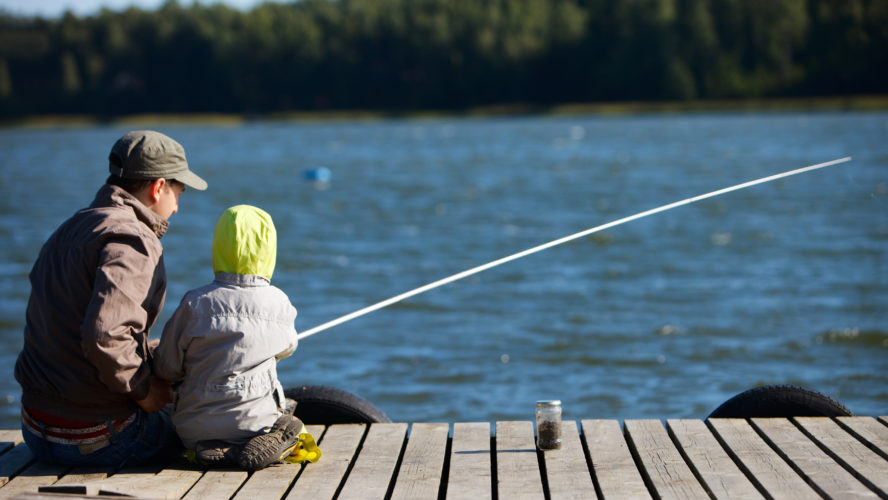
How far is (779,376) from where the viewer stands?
30.2ft

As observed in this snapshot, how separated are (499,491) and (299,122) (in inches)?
3863

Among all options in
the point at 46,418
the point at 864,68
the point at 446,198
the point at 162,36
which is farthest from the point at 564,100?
the point at 46,418

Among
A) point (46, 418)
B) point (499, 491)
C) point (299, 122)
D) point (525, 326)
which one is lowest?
point (299, 122)

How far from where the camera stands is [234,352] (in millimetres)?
3637

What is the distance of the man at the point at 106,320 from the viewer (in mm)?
3475

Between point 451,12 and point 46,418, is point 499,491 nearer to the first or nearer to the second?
point 46,418

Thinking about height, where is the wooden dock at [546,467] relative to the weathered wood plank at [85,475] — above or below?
below

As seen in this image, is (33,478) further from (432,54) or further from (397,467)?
(432,54)

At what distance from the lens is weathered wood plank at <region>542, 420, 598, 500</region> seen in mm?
3514

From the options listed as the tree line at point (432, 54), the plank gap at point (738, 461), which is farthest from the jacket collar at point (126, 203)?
the tree line at point (432, 54)

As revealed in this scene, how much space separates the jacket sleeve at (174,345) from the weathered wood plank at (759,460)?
1.90 m

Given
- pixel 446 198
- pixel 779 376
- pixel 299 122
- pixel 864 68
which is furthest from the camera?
pixel 299 122

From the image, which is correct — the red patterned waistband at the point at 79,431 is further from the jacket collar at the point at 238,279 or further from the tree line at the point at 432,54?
the tree line at the point at 432,54

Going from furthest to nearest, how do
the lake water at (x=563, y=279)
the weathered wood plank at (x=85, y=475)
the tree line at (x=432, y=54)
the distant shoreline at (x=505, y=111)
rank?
the tree line at (x=432, y=54) < the distant shoreline at (x=505, y=111) < the lake water at (x=563, y=279) < the weathered wood plank at (x=85, y=475)
